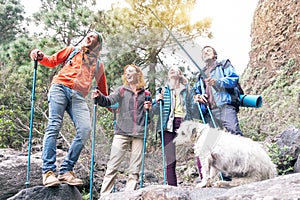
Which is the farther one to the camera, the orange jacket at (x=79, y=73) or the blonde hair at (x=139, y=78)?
the orange jacket at (x=79, y=73)

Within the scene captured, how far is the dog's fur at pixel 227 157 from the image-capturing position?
136 inches

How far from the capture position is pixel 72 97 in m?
3.87

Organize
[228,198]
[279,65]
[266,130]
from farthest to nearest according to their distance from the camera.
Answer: [279,65] < [266,130] < [228,198]

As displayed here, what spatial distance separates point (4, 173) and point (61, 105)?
163 centimetres

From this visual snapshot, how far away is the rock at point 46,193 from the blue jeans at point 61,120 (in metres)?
0.19

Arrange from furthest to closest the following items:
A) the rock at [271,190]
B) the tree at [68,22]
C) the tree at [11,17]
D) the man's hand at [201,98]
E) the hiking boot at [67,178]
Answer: the tree at [11,17] < the tree at [68,22] < the man's hand at [201,98] < the hiking boot at [67,178] < the rock at [271,190]

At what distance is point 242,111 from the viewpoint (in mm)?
10461

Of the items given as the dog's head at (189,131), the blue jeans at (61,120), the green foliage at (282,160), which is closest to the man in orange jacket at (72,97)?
the blue jeans at (61,120)

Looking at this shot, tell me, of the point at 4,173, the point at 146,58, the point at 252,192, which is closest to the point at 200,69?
the point at 146,58

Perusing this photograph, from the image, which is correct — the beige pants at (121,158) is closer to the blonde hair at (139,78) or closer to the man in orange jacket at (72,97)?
the man in orange jacket at (72,97)

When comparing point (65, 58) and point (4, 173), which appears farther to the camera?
point (4, 173)

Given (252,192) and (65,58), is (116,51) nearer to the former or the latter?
(65,58)

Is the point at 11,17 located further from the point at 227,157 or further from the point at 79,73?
the point at 227,157

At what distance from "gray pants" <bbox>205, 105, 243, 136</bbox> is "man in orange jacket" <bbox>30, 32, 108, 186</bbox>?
118 cm
